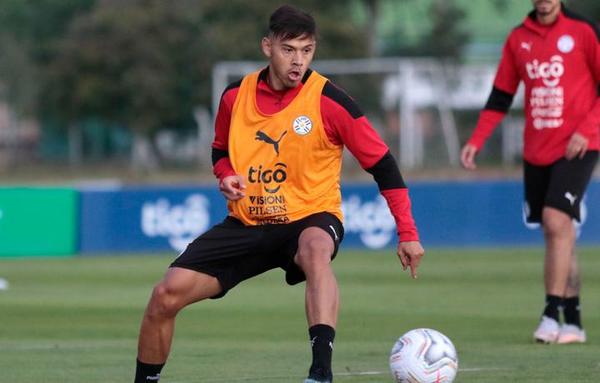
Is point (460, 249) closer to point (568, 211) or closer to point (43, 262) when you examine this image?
point (43, 262)

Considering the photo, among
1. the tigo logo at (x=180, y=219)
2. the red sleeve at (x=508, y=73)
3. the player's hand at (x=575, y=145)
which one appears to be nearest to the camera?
the player's hand at (x=575, y=145)

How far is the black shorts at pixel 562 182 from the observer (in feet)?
36.5

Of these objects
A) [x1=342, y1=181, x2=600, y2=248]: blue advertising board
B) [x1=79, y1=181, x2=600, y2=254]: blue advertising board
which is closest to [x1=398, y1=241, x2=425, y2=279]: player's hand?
[x1=79, y1=181, x2=600, y2=254]: blue advertising board

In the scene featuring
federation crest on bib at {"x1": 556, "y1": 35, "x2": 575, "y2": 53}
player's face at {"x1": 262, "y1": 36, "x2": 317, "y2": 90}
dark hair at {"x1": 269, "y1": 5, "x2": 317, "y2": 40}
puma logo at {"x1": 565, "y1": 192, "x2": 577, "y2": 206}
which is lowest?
puma logo at {"x1": 565, "y1": 192, "x2": 577, "y2": 206}

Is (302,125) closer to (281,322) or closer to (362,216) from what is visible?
(281,322)

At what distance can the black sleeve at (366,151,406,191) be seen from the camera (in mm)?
8297

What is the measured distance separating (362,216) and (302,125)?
14433 millimetres

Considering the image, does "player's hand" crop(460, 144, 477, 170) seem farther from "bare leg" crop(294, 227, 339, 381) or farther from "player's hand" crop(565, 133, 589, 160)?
"bare leg" crop(294, 227, 339, 381)

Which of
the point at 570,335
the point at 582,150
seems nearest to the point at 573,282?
the point at 570,335

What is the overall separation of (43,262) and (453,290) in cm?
688

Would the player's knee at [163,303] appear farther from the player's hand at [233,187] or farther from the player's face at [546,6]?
the player's face at [546,6]

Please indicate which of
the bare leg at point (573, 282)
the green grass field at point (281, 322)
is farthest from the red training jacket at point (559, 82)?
the green grass field at point (281, 322)

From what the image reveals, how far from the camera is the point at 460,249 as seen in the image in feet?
74.1

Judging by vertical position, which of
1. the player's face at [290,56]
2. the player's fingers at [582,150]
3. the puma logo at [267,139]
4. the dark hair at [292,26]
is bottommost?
the puma logo at [267,139]
